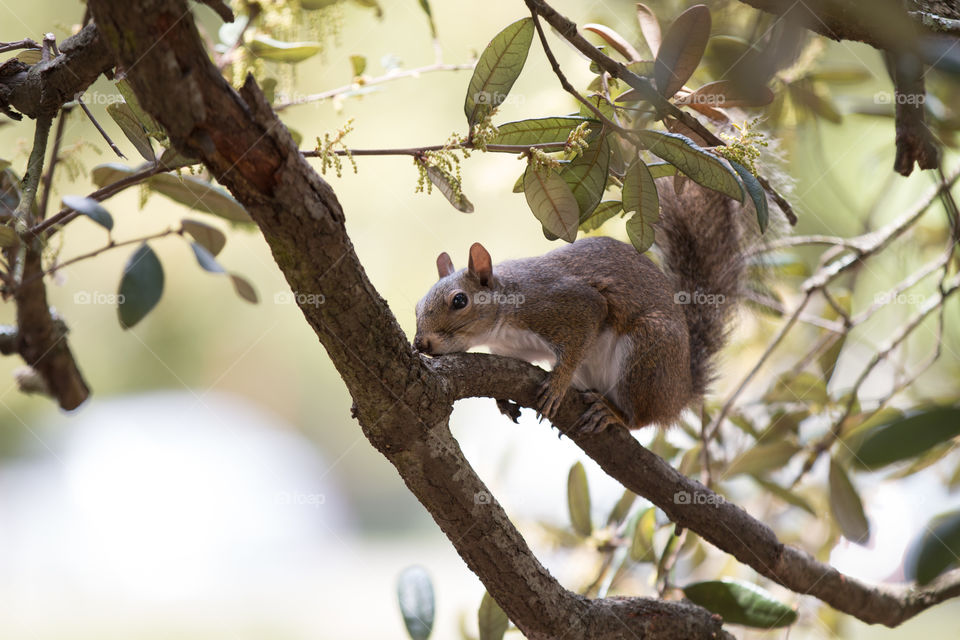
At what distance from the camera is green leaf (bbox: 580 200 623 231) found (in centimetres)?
117

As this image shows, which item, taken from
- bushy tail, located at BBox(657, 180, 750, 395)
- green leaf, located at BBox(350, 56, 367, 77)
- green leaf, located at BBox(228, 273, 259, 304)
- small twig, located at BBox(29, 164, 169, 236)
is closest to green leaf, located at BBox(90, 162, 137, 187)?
small twig, located at BBox(29, 164, 169, 236)

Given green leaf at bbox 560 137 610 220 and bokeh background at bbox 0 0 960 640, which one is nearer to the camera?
green leaf at bbox 560 137 610 220

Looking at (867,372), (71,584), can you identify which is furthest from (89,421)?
(867,372)

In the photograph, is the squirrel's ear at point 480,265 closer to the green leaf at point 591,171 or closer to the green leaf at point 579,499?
the green leaf at point 579,499

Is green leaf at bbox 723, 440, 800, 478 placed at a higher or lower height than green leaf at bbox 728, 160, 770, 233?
higher

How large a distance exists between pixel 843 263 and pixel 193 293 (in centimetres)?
278

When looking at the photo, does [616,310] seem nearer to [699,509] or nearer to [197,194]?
[699,509]

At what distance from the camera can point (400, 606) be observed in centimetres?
130

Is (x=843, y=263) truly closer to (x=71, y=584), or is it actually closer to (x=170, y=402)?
(x=170, y=402)

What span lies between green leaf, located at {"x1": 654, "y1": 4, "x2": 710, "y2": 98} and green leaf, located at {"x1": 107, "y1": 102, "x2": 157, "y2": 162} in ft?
2.07

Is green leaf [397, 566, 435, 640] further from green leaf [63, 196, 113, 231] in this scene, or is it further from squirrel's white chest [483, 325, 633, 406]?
green leaf [63, 196, 113, 231]

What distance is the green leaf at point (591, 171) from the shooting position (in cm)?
94

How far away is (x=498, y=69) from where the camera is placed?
0.95 meters

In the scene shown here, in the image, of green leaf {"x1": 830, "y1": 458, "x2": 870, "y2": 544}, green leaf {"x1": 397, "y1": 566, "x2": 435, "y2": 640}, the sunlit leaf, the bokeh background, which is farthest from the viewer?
the bokeh background
